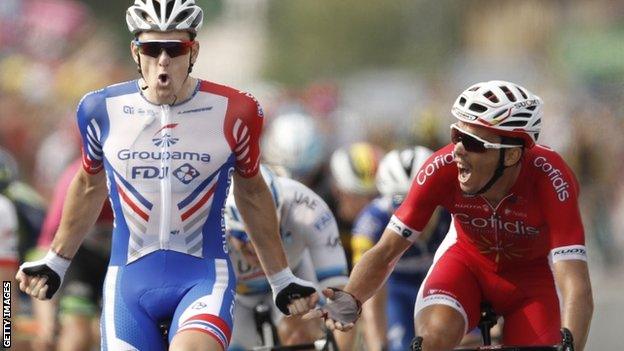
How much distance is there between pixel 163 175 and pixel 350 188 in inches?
235

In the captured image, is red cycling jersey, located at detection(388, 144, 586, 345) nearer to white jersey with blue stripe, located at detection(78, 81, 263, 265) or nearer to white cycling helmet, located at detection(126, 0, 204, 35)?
white jersey with blue stripe, located at detection(78, 81, 263, 265)

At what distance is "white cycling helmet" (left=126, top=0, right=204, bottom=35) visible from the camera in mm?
8727

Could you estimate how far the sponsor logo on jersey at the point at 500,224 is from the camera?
30.1ft

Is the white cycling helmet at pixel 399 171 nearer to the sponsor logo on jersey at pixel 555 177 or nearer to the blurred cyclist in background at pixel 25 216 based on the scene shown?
the blurred cyclist in background at pixel 25 216

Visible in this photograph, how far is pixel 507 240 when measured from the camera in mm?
9312

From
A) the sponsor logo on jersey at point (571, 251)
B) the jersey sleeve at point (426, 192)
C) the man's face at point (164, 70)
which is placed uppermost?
the man's face at point (164, 70)

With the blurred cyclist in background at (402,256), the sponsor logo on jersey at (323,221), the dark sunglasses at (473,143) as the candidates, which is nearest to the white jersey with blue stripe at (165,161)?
the dark sunglasses at (473,143)

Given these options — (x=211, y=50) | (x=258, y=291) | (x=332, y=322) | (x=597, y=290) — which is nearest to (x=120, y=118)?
(x=332, y=322)

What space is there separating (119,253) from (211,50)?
5218 cm

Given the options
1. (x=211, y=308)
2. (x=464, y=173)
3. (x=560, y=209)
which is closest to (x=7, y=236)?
(x=211, y=308)

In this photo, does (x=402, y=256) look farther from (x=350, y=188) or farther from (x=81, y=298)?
(x=81, y=298)

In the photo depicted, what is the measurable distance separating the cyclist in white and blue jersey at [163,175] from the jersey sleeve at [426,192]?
2.21ft

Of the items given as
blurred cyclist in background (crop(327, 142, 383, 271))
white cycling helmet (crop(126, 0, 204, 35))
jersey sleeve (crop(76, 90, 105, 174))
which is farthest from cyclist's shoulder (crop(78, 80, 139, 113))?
blurred cyclist in background (crop(327, 142, 383, 271))

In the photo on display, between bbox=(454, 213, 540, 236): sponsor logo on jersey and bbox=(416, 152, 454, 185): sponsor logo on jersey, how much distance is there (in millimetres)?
429
